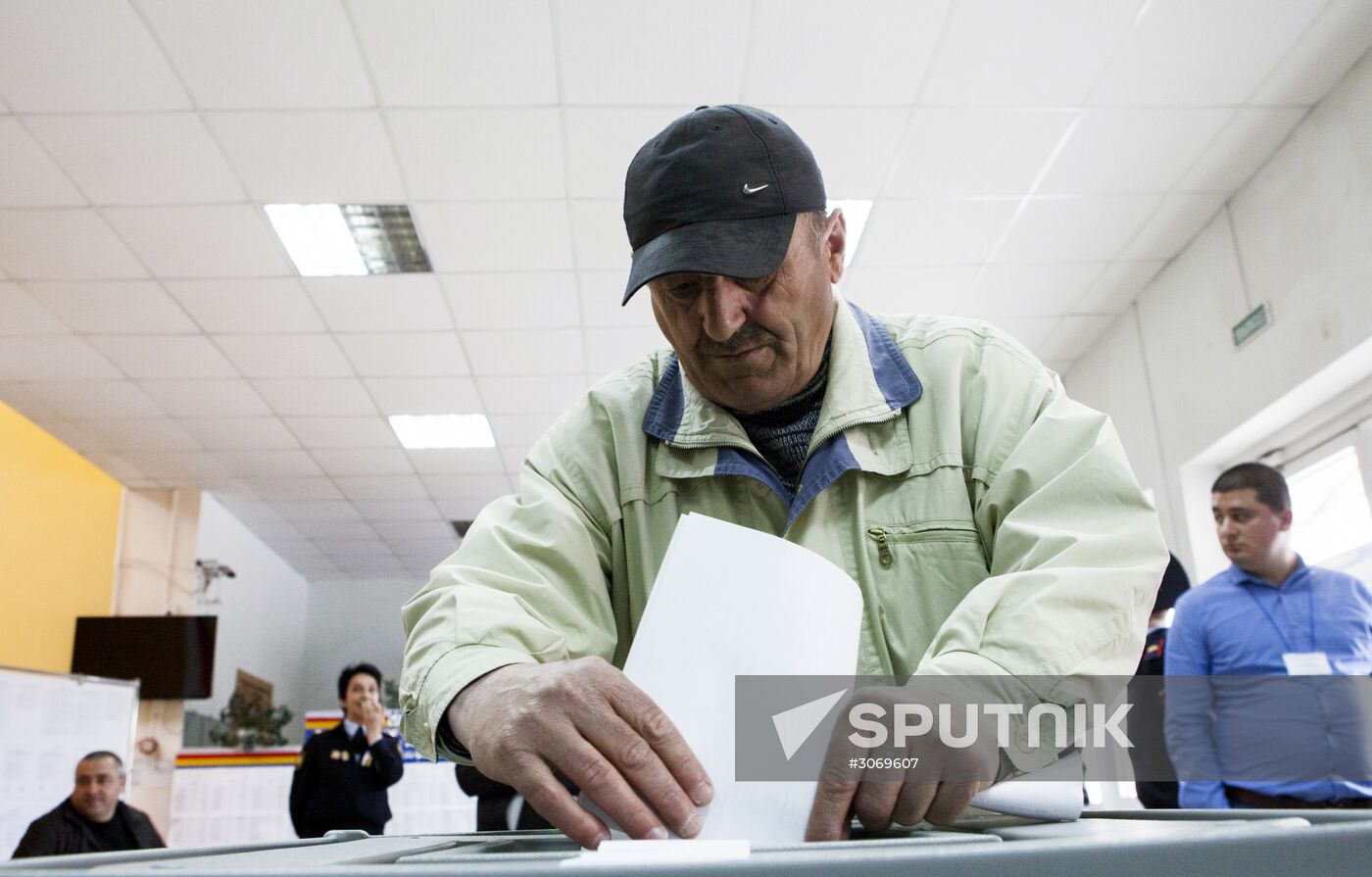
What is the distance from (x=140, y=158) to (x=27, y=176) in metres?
0.47

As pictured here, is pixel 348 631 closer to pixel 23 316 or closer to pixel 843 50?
pixel 23 316

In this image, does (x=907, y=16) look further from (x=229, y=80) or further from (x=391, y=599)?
(x=391, y=599)

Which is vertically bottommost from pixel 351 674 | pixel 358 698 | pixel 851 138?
pixel 358 698

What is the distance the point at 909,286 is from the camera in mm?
4824

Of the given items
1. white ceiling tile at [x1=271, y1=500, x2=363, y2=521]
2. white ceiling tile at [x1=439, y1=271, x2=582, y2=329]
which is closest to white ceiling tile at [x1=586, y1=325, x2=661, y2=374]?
white ceiling tile at [x1=439, y1=271, x2=582, y2=329]

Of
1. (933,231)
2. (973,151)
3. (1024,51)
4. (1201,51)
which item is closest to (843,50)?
Answer: (1024,51)

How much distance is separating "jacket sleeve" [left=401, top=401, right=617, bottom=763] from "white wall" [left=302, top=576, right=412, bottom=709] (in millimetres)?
9464

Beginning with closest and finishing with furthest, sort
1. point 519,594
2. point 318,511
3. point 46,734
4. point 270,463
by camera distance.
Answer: point 519,594, point 46,734, point 270,463, point 318,511

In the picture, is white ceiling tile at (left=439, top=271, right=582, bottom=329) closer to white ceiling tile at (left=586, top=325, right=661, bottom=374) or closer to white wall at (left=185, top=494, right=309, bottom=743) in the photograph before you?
white ceiling tile at (left=586, top=325, right=661, bottom=374)

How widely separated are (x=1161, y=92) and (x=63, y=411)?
5737 millimetres

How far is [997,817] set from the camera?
0.61 metres

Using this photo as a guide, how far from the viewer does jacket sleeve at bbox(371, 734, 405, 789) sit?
4590 millimetres

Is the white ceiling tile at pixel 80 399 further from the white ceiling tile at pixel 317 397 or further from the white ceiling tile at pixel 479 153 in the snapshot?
the white ceiling tile at pixel 479 153

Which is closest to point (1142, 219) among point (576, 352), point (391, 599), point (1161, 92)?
point (1161, 92)
